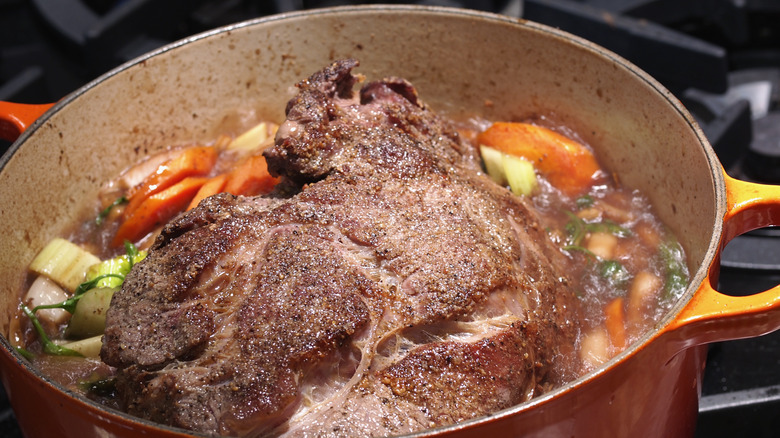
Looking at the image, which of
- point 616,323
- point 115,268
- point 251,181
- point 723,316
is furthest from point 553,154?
point 115,268

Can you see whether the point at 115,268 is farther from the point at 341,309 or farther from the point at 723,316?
the point at 723,316

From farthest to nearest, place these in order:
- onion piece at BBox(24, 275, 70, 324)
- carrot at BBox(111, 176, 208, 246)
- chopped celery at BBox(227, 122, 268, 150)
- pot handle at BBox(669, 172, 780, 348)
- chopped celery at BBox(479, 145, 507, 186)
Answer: chopped celery at BBox(227, 122, 268, 150)
chopped celery at BBox(479, 145, 507, 186)
carrot at BBox(111, 176, 208, 246)
onion piece at BBox(24, 275, 70, 324)
pot handle at BBox(669, 172, 780, 348)

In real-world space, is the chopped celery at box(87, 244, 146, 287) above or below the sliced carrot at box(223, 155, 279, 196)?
below

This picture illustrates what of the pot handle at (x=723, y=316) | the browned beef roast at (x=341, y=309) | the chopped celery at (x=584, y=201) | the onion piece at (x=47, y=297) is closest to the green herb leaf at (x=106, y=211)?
the onion piece at (x=47, y=297)

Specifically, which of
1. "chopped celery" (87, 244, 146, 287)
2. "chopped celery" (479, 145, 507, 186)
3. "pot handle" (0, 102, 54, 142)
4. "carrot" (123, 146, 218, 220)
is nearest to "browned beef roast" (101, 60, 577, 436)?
"chopped celery" (87, 244, 146, 287)

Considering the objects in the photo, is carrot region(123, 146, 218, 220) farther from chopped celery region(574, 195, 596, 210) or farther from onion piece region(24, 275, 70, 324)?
chopped celery region(574, 195, 596, 210)

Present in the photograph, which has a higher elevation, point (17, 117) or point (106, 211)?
point (17, 117)

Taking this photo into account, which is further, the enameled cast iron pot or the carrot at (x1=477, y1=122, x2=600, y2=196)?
the carrot at (x1=477, y1=122, x2=600, y2=196)
